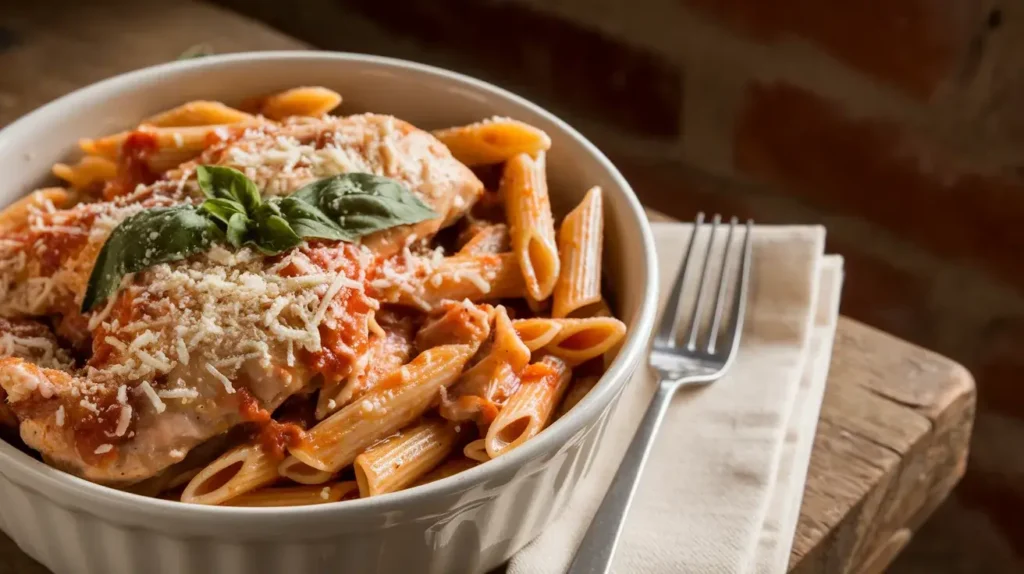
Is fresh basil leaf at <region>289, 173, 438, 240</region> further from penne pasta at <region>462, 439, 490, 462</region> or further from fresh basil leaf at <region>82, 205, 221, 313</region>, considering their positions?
penne pasta at <region>462, 439, 490, 462</region>

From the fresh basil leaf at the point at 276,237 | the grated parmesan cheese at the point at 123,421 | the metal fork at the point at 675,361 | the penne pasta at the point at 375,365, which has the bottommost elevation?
the metal fork at the point at 675,361

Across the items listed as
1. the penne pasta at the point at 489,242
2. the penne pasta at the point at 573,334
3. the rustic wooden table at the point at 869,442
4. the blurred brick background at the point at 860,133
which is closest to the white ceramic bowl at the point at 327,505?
the penne pasta at the point at 573,334

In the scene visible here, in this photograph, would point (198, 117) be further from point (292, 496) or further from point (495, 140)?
point (292, 496)

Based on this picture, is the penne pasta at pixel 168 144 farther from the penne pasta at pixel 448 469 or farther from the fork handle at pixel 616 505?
the fork handle at pixel 616 505

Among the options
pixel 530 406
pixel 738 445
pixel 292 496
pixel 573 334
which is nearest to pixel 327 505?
pixel 292 496

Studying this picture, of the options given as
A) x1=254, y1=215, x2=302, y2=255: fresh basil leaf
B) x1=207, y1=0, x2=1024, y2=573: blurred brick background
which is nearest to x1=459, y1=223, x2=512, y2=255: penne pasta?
x1=254, y1=215, x2=302, y2=255: fresh basil leaf

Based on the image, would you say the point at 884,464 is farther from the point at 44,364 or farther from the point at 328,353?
the point at 44,364
